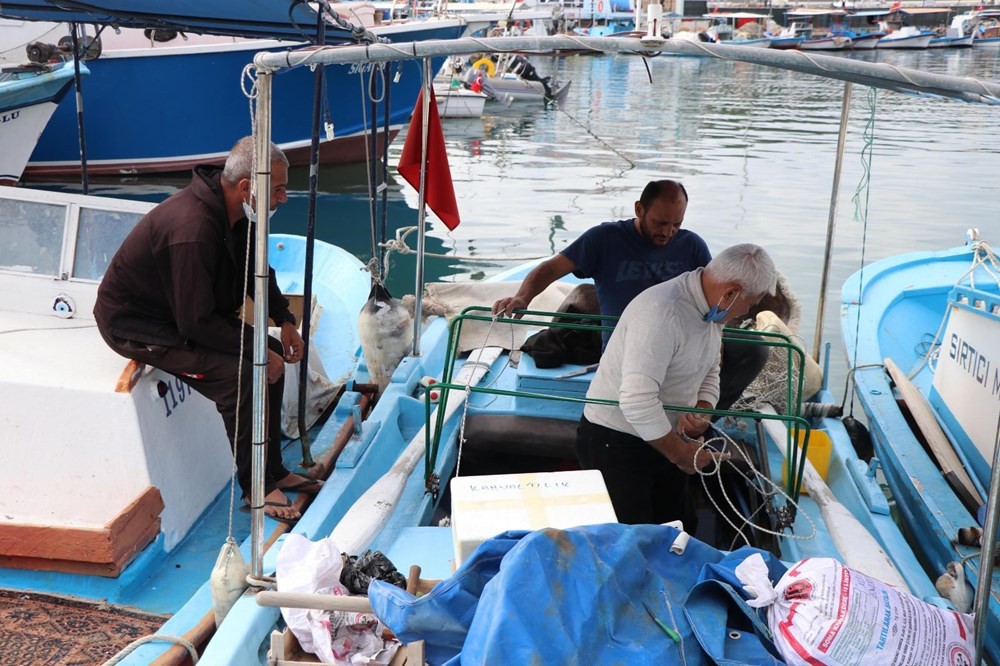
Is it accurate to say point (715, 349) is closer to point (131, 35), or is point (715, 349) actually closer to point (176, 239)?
point (176, 239)

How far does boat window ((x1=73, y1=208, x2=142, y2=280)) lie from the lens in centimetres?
409

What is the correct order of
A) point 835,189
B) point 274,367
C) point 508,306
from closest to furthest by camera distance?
point 274,367 < point 508,306 < point 835,189

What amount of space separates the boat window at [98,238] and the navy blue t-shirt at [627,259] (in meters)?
2.20

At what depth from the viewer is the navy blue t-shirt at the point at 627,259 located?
4168 mm

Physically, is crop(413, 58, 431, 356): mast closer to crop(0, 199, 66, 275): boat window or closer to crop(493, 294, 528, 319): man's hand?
crop(493, 294, 528, 319): man's hand

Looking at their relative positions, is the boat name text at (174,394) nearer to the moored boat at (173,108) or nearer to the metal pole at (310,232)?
the metal pole at (310,232)

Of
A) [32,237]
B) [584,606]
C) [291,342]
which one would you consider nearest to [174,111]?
[32,237]

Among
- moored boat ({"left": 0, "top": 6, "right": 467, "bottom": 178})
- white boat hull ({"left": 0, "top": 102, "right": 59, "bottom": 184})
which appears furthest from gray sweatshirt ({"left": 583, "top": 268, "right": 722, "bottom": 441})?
moored boat ({"left": 0, "top": 6, "right": 467, "bottom": 178})

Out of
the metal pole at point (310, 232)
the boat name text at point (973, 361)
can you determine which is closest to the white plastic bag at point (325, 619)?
the metal pole at point (310, 232)

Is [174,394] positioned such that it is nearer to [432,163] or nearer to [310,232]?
[310,232]

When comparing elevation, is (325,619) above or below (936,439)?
above

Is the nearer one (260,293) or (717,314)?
(260,293)

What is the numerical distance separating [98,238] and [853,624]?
3.66 m

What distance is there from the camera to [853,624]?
216 centimetres
